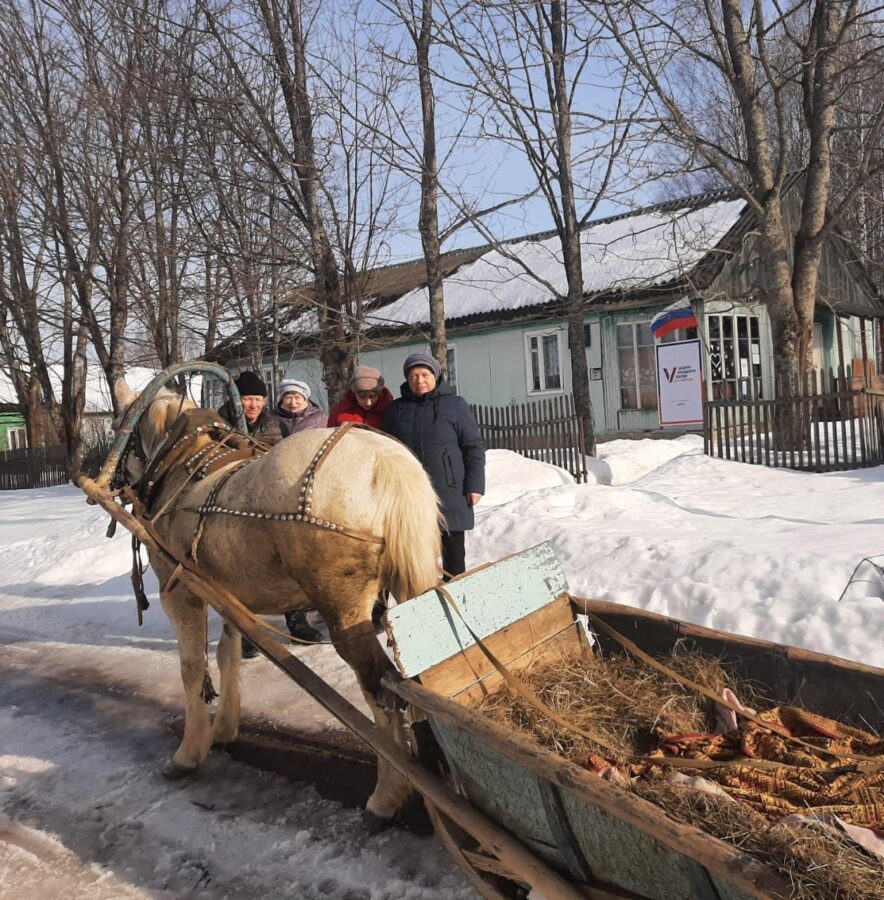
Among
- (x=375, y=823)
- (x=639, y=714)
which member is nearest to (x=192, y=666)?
(x=375, y=823)

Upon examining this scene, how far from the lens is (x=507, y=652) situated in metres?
3.12

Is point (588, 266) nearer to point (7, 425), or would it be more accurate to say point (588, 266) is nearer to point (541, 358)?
point (541, 358)

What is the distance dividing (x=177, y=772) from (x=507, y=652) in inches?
72.0

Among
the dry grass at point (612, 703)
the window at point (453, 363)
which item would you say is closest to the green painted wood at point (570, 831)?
the dry grass at point (612, 703)

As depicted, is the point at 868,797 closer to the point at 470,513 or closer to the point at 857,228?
the point at 470,513

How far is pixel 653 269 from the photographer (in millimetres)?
16750

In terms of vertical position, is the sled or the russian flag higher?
the russian flag

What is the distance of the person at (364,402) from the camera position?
4.83 meters

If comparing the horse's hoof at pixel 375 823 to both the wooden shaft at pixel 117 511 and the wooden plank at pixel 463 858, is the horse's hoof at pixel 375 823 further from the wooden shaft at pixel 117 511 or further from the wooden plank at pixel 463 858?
the wooden shaft at pixel 117 511

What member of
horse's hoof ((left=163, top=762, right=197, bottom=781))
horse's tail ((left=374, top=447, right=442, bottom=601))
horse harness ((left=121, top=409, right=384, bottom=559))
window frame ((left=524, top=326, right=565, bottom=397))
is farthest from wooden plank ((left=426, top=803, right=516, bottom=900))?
window frame ((left=524, top=326, right=565, bottom=397))

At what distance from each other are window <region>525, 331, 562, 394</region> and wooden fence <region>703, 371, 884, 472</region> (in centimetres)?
730

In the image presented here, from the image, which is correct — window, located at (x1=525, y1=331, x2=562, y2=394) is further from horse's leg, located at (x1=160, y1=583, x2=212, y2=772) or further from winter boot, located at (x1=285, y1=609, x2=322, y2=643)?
horse's leg, located at (x1=160, y1=583, x2=212, y2=772)

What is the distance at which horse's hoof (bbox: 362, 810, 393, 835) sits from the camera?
3.11 m

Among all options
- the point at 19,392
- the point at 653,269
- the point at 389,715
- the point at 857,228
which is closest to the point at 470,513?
the point at 389,715
